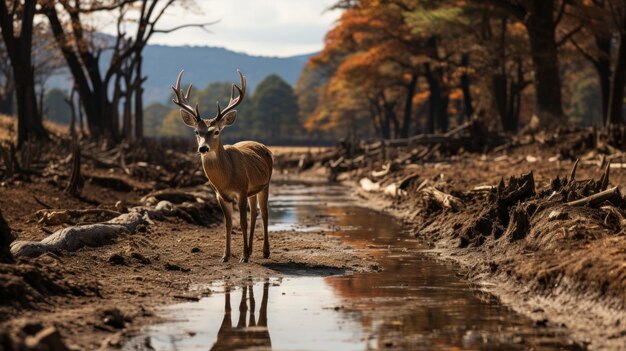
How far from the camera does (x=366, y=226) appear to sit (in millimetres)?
20812

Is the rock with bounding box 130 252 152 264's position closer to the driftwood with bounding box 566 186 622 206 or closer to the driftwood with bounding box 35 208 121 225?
the driftwood with bounding box 35 208 121 225

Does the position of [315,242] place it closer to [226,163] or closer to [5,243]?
[226,163]

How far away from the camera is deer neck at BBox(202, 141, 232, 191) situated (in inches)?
556

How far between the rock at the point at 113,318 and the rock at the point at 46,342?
61.1 inches

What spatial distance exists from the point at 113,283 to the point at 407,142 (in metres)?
29.2

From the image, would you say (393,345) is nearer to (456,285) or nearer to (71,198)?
(456,285)

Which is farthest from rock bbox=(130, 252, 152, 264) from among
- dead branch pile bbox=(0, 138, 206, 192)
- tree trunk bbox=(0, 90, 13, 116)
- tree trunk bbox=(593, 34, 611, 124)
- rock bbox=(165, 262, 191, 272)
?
tree trunk bbox=(0, 90, 13, 116)

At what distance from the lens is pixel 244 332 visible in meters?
9.46

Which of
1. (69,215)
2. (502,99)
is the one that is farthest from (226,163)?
(502,99)

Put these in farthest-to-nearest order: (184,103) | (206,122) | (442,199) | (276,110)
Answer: (276,110), (442,199), (184,103), (206,122)

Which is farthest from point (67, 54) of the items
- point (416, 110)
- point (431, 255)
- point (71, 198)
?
point (416, 110)

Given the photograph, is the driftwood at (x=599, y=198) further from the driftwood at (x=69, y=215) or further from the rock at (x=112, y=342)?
the driftwood at (x=69, y=215)

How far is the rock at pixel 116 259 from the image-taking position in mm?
13147

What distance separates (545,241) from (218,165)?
177 inches
